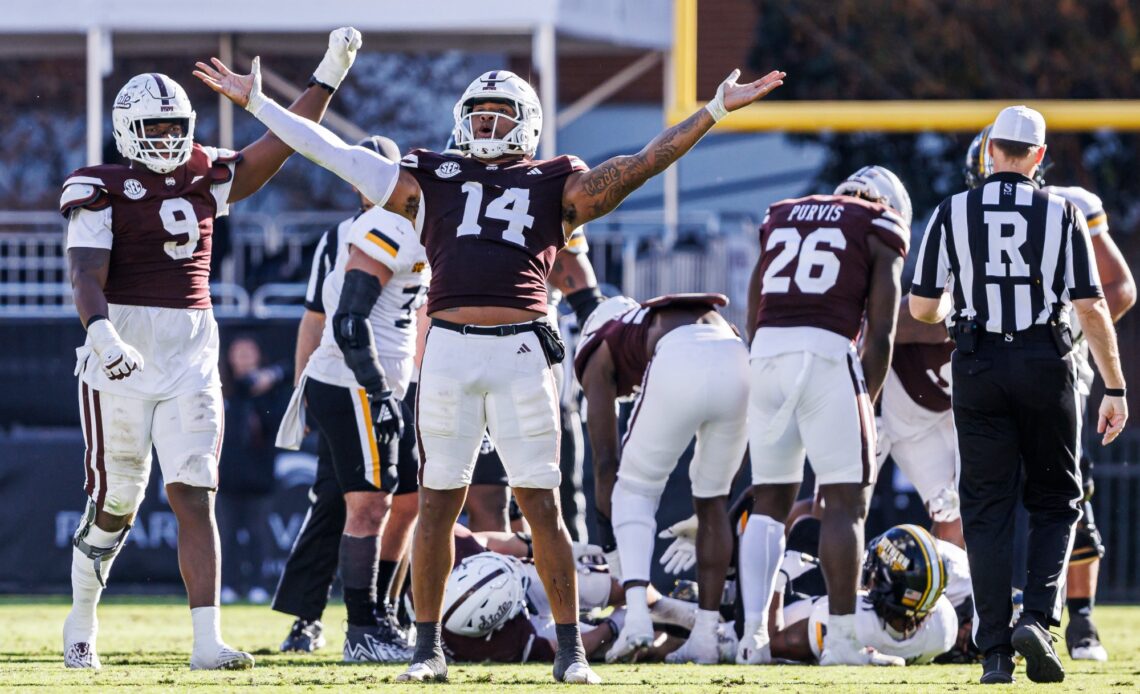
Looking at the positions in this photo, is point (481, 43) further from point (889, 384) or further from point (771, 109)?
point (889, 384)

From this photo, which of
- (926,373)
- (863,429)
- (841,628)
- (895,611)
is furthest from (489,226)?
(926,373)

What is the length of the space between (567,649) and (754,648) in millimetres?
Result: 1280

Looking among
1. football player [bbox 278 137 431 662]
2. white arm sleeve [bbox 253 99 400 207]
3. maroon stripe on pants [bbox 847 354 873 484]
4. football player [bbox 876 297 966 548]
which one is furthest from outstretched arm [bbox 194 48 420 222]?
football player [bbox 876 297 966 548]

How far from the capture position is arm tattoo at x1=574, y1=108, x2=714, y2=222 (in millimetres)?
6145

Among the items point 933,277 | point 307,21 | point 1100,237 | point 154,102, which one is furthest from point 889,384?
point 307,21

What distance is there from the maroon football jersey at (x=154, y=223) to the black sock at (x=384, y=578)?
5.29 feet

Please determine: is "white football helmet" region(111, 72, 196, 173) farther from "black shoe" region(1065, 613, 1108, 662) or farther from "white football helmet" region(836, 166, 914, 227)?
"black shoe" region(1065, 613, 1108, 662)

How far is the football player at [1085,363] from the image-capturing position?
7766 mm

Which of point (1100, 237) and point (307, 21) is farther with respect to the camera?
point (307, 21)

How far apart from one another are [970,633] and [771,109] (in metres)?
6.54

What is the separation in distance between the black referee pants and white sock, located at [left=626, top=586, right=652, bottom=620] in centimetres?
145

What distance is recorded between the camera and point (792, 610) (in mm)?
7609

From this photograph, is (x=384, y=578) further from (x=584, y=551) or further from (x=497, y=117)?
(x=497, y=117)

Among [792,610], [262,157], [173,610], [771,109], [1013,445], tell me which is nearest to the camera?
[1013,445]
